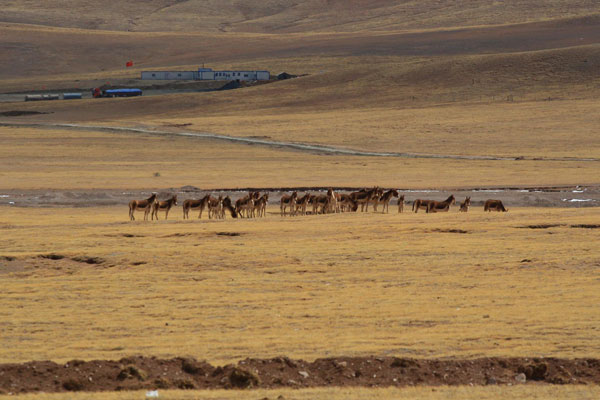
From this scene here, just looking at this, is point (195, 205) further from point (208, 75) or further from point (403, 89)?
point (208, 75)

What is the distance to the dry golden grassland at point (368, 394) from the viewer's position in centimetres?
1109

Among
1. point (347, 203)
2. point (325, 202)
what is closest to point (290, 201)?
point (325, 202)

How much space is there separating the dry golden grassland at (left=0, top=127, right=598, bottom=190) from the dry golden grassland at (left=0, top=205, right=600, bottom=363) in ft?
55.6

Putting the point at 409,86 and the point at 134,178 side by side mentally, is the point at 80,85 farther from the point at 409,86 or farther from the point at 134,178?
the point at 134,178

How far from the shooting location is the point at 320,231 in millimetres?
25312

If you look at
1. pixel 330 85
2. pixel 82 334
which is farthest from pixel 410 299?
pixel 330 85

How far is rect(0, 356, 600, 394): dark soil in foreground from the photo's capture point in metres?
11.6

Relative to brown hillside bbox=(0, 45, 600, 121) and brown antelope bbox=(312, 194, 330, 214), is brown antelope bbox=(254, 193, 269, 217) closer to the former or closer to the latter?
brown antelope bbox=(312, 194, 330, 214)

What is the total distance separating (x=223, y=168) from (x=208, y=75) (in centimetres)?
7103

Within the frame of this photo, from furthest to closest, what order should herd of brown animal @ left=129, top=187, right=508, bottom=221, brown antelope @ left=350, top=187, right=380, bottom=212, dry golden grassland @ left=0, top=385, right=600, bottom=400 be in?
brown antelope @ left=350, top=187, right=380, bottom=212 < herd of brown animal @ left=129, top=187, right=508, bottom=221 < dry golden grassland @ left=0, top=385, right=600, bottom=400

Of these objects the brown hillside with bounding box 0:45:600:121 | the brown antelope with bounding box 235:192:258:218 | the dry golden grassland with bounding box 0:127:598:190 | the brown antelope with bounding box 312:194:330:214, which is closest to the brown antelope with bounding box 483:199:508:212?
the brown antelope with bounding box 312:194:330:214

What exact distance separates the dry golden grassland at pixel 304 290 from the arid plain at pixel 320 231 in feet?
0.21

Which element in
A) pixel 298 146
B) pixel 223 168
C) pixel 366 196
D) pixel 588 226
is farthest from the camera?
pixel 298 146

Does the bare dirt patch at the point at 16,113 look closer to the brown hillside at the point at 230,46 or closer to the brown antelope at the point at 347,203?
the brown hillside at the point at 230,46
